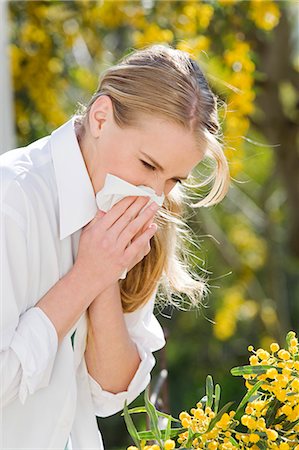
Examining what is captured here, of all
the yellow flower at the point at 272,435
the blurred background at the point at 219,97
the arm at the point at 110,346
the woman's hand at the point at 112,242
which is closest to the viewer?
the yellow flower at the point at 272,435

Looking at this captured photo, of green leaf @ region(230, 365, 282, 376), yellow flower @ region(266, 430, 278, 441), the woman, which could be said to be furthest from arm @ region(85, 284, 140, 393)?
yellow flower @ region(266, 430, 278, 441)

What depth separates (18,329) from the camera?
59.8 inches

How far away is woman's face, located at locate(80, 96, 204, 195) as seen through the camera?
1591 mm

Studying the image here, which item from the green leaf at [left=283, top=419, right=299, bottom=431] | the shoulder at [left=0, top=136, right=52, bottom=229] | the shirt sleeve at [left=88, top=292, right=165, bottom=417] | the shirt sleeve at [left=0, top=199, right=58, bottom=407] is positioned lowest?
the shirt sleeve at [left=88, top=292, right=165, bottom=417]

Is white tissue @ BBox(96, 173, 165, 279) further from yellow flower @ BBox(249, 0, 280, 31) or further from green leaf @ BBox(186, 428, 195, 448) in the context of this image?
yellow flower @ BBox(249, 0, 280, 31)

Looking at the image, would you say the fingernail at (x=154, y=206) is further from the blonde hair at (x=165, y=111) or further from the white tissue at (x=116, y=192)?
the blonde hair at (x=165, y=111)

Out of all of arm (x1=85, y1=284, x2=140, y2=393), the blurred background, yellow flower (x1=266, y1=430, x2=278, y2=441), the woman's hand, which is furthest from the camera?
the blurred background

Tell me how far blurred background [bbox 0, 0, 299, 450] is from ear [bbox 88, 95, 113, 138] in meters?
0.38

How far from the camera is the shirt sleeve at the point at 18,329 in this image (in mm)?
1494

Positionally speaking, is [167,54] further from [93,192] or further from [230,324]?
[230,324]

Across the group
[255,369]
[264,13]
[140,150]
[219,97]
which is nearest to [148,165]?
[140,150]

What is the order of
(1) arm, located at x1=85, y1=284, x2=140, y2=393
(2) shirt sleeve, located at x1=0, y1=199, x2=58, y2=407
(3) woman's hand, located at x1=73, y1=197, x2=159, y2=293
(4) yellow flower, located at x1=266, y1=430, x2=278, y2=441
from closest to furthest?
1. (4) yellow flower, located at x1=266, y1=430, x2=278, y2=441
2. (2) shirt sleeve, located at x1=0, y1=199, x2=58, y2=407
3. (3) woman's hand, located at x1=73, y1=197, x2=159, y2=293
4. (1) arm, located at x1=85, y1=284, x2=140, y2=393

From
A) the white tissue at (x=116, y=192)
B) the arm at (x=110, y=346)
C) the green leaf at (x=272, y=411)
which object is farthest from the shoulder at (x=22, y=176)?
the green leaf at (x=272, y=411)

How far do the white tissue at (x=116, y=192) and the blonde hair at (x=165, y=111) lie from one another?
10cm
